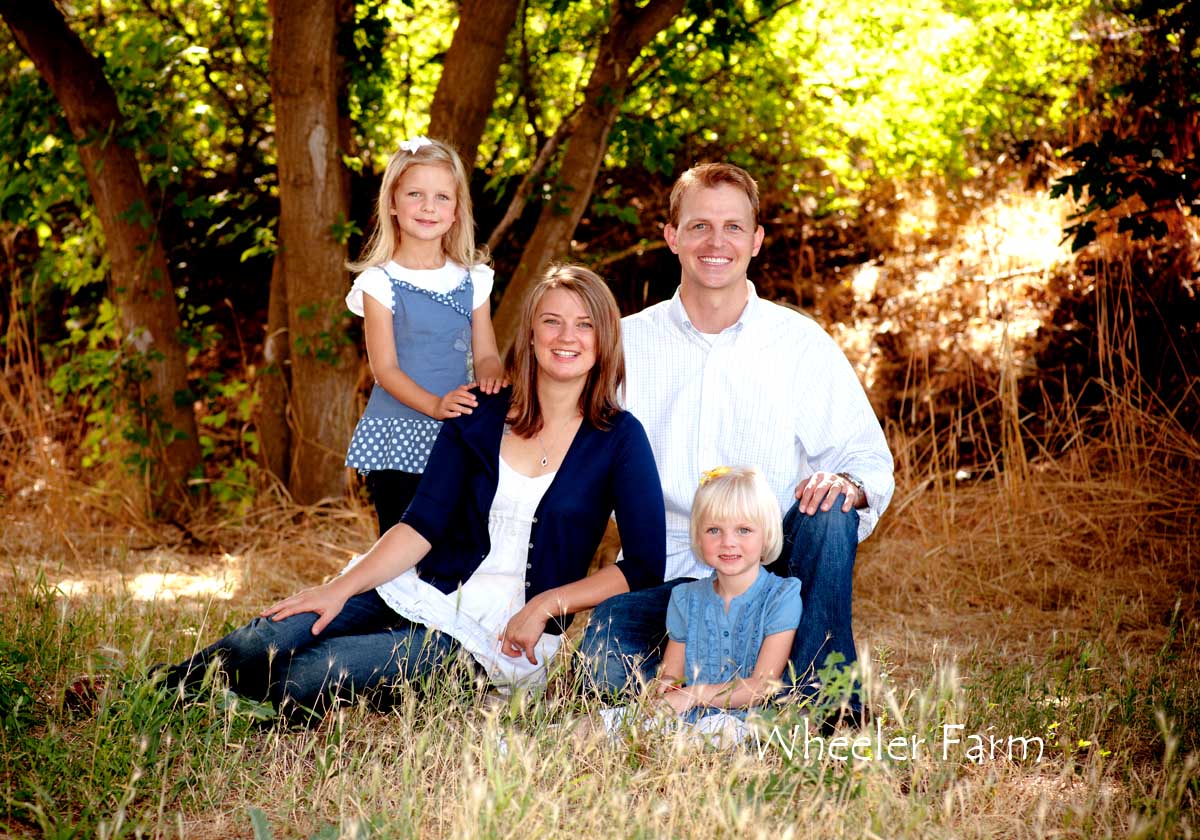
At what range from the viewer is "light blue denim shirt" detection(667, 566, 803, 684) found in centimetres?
309

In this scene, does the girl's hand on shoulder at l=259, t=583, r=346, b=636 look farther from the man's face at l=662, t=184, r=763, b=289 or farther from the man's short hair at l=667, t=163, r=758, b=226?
the man's short hair at l=667, t=163, r=758, b=226

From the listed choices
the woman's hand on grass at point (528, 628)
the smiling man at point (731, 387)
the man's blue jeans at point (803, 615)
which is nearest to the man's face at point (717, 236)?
the smiling man at point (731, 387)

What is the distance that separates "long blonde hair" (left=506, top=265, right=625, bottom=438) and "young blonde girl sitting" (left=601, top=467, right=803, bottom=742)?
0.40 metres

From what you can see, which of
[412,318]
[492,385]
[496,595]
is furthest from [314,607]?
[412,318]

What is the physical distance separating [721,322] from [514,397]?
0.67 meters

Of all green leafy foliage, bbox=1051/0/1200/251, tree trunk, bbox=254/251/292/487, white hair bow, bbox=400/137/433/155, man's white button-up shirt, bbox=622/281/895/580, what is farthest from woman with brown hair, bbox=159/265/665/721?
tree trunk, bbox=254/251/292/487

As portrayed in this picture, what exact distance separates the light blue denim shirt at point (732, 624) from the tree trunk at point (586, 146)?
2.83 meters

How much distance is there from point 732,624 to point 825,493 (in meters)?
0.45

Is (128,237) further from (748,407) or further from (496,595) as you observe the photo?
(748,407)

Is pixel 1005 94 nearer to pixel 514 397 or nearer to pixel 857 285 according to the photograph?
pixel 857 285

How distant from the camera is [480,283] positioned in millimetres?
4109

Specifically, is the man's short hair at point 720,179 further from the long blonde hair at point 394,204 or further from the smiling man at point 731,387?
the long blonde hair at point 394,204

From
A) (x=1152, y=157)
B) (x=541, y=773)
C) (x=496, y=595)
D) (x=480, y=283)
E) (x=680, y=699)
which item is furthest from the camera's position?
(x=1152, y=157)

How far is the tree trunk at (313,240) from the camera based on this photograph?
5348mm
